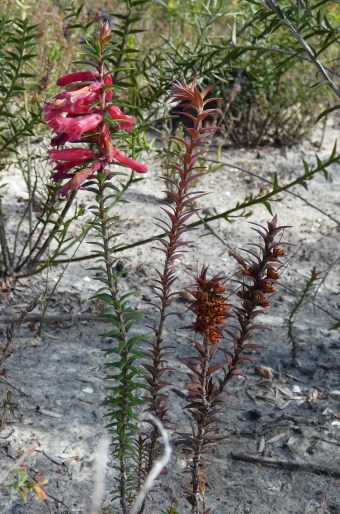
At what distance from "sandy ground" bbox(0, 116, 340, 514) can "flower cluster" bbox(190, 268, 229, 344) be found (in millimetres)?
336

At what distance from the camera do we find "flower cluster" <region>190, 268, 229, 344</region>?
1640 millimetres

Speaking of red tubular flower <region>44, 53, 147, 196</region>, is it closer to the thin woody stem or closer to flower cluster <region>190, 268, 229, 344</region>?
flower cluster <region>190, 268, 229, 344</region>

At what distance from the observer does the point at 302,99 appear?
620 centimetres

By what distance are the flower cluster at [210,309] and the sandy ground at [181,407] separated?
1.10 feet

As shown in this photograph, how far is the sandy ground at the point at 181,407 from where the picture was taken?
2.44 meters

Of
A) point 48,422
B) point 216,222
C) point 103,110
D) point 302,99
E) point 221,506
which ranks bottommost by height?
point 221,506

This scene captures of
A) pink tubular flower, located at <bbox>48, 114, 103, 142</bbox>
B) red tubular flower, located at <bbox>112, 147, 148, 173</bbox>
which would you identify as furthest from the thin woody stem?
pink tubular flower, located at <bbox>48, 114, 103, 142</bbox>

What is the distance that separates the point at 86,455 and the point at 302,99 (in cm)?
452

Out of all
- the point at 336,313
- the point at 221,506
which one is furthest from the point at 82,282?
the point at 221,506

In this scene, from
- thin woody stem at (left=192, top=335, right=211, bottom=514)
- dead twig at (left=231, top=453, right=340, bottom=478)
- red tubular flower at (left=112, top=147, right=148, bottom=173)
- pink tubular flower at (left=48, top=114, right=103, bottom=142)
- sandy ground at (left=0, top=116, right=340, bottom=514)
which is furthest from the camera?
dead twig at (left=231, top=453, right=340, bottom=478)

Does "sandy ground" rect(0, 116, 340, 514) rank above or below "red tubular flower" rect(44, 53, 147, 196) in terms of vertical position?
below

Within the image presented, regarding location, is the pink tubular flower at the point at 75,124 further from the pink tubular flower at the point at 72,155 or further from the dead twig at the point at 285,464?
the dead twig at the point at 285,464

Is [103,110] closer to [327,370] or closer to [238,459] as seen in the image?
[238,459]

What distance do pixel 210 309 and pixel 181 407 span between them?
131cm
